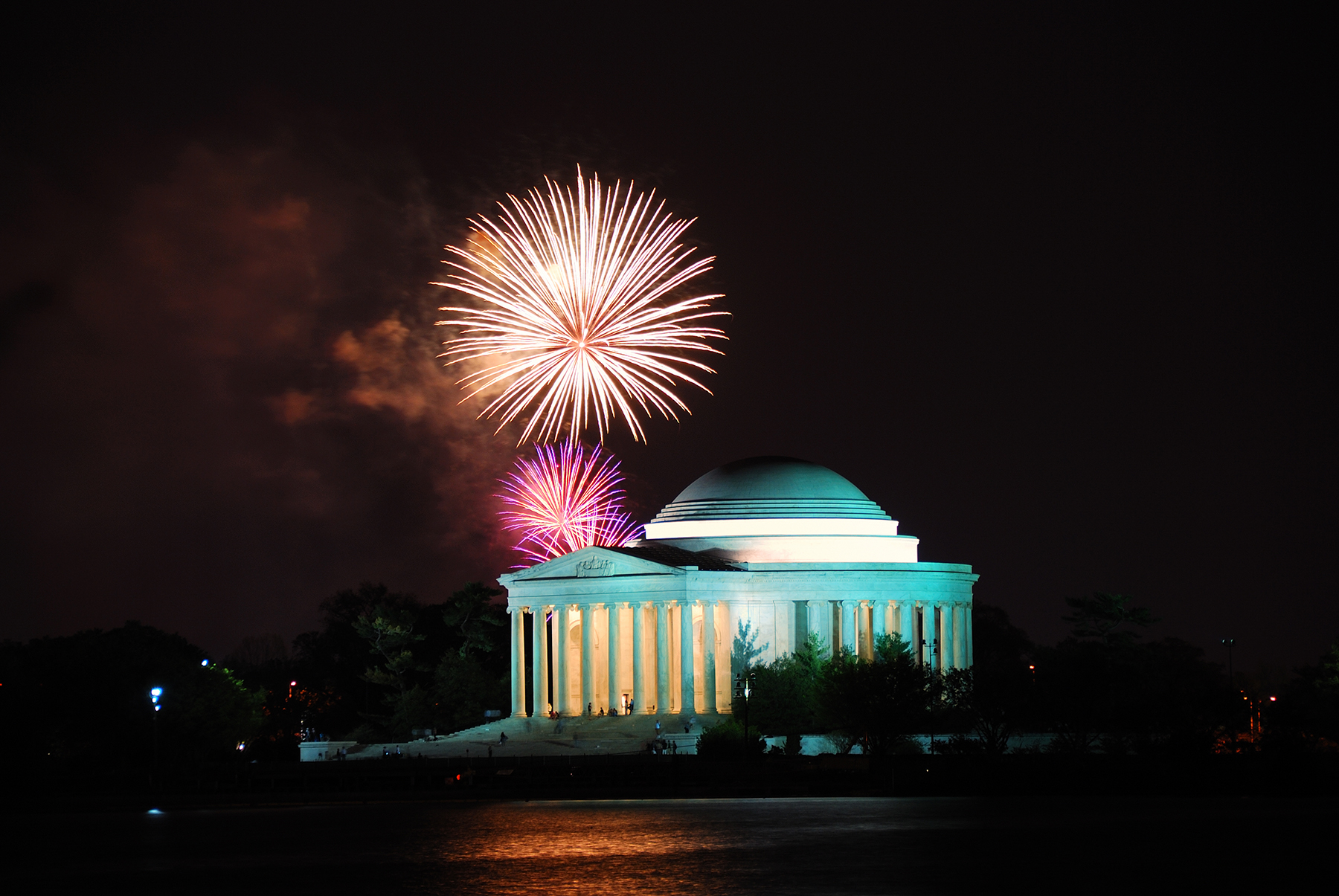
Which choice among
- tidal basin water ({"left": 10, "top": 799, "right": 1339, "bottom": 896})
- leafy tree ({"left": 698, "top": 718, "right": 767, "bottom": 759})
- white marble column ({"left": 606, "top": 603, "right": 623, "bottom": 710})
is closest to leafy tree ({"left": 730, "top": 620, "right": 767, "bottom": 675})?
white marble column ({"left": 606, "top": 603, "right": 623, "bottom": 710})

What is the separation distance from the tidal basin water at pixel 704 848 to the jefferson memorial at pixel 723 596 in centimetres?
5489

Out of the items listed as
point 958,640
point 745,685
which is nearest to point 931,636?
point 958,640

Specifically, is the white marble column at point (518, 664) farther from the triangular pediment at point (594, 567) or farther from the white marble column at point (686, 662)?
the white marble column at point (686, 662)

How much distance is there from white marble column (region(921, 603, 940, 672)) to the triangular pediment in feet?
63.0

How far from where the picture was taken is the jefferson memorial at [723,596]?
13250 centimetres

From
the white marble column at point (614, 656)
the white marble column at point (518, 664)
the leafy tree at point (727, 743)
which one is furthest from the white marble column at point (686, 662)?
the leafy tree at point (727, 743)

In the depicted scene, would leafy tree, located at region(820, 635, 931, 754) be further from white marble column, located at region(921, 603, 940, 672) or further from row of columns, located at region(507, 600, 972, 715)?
white marble column, located at region(921, 603, 940, 672)

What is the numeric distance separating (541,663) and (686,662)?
13.0 metres

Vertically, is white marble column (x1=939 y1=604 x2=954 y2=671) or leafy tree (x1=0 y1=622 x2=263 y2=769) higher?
white marble column (x1=939 y1=604 x2=954 y2=671)

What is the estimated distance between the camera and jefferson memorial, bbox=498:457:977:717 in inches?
5217

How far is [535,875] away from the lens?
47.2m

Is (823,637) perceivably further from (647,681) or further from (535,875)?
(535,875)

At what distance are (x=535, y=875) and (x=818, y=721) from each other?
6742 centimetres

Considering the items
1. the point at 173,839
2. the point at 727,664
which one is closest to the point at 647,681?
the point at 727,664
